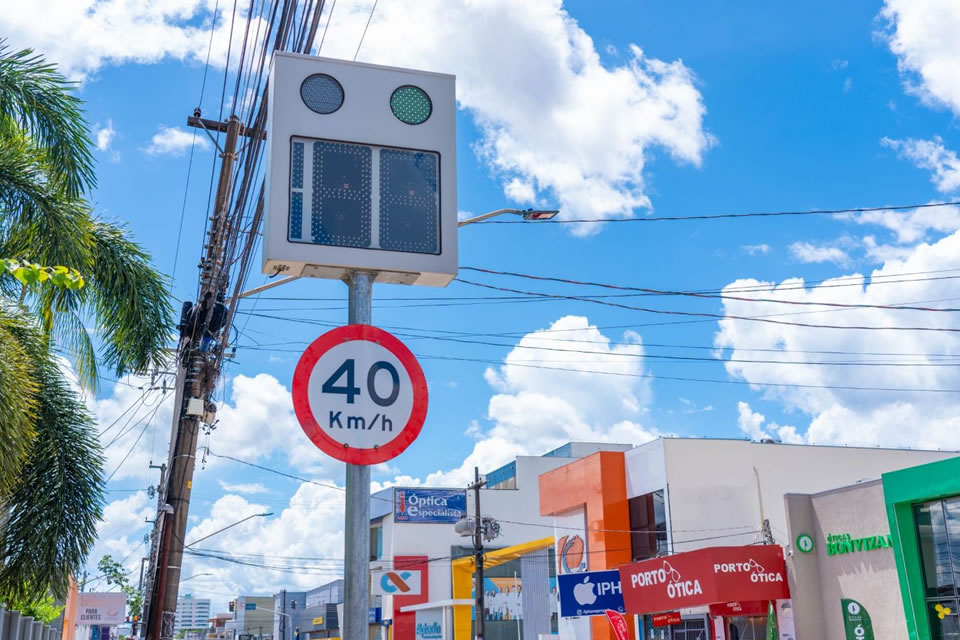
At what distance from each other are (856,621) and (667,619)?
895 centimetres

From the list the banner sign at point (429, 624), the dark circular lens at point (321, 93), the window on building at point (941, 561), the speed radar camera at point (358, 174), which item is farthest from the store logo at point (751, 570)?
the banner sign at point (429, 624)

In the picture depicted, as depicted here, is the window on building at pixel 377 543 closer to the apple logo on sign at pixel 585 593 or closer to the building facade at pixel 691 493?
the building facade at pixel 691 493

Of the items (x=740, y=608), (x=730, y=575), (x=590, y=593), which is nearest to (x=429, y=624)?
(x=590, y=593)

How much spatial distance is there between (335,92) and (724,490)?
29918 millimetres

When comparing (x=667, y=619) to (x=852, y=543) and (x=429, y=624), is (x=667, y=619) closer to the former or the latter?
(x=852, y=543)

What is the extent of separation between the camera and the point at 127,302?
44.3ft

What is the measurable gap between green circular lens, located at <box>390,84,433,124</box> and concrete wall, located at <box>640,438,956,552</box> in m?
28.6

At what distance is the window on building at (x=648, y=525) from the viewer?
32.9m

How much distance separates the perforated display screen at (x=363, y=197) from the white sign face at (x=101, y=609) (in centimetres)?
3956

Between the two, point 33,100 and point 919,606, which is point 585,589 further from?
point 33,100

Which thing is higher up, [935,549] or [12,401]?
[12,401]

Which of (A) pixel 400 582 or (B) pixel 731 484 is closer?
(B) pixel 731 484

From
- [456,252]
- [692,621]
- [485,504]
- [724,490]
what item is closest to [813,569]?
[692,621]

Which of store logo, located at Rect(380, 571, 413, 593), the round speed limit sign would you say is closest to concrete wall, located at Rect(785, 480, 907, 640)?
the round speed limit sign
